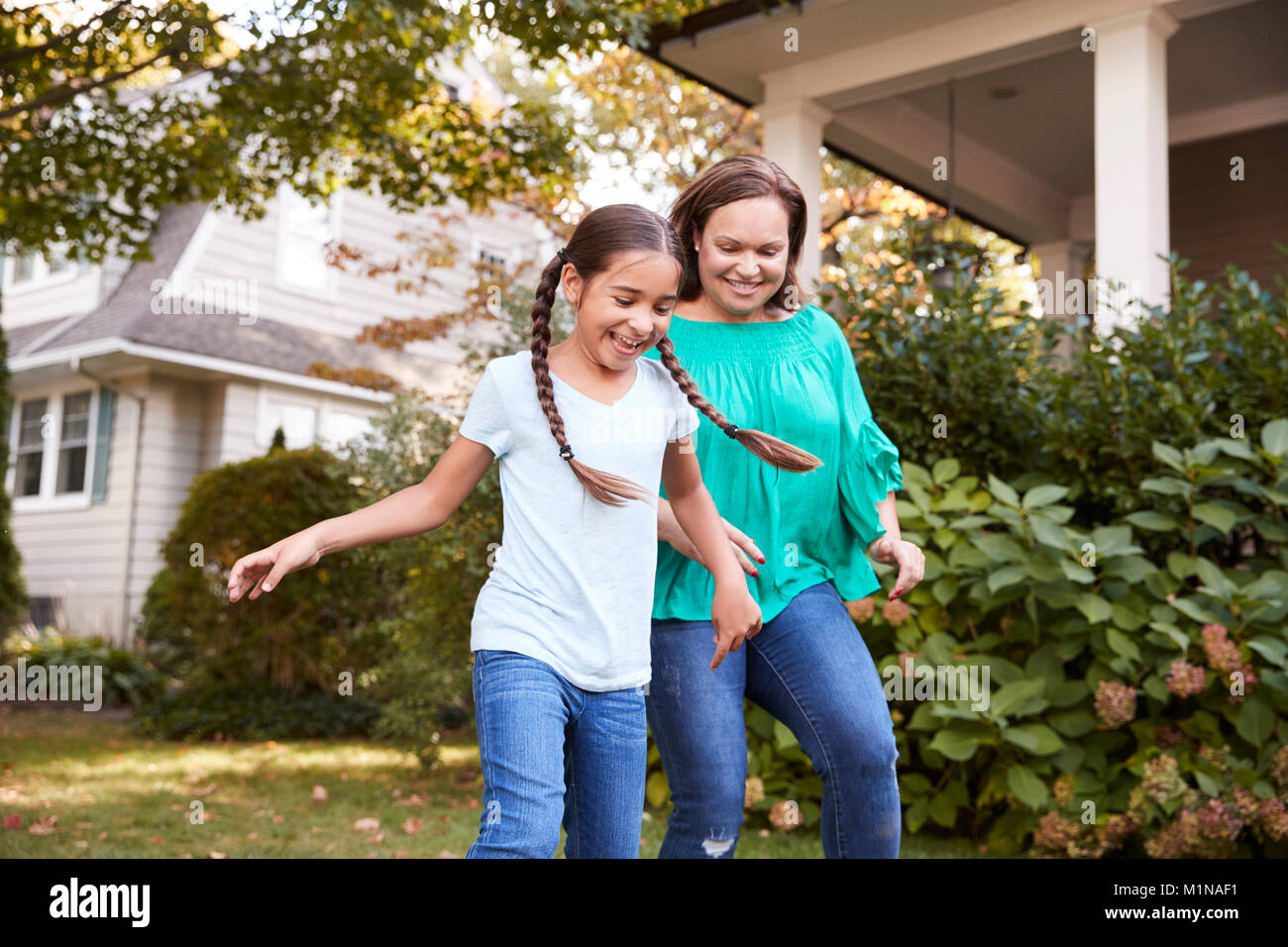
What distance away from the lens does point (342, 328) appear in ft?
49.7

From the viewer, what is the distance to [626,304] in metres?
2.14

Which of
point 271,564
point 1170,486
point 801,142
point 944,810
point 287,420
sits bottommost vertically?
point 944,810

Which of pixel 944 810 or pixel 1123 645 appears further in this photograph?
pixel 944 810

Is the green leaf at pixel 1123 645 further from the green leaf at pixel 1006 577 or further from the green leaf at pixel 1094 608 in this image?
the green leaf at pixel 1006 577

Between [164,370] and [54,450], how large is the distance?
2430 millimetres

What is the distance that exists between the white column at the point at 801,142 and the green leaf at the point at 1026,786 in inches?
166

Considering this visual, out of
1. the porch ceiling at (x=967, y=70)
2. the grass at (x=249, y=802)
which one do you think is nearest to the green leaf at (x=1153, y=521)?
the grass at (x=249, y=802)

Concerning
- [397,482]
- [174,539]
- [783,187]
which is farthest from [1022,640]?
[174,539]

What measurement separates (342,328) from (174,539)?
6.35m

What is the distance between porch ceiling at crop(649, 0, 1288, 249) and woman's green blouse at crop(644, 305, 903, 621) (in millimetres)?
5163

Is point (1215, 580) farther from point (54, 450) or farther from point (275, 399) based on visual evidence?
point (54, 450)

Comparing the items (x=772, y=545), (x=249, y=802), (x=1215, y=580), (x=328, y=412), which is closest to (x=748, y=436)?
(x=772, y=545)

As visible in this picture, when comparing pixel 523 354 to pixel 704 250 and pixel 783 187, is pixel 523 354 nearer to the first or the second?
pixel 704 250

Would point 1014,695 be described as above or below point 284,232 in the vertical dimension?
below
